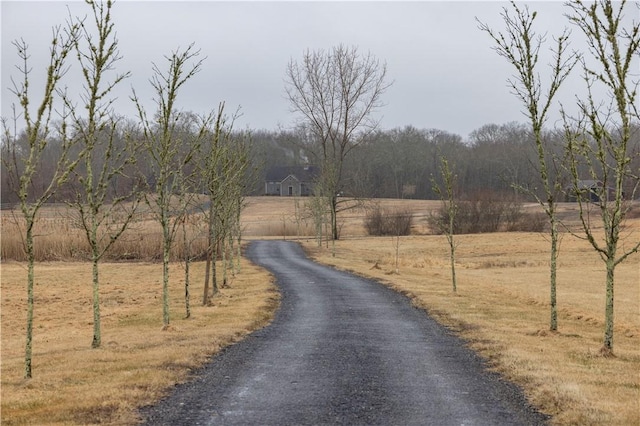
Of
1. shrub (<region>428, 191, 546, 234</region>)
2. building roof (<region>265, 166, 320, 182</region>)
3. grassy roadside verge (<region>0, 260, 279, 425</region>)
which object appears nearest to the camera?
grassy roadside verge (<region>0, 260, 279, 425</region>)

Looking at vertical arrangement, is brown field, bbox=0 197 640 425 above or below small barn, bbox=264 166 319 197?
below

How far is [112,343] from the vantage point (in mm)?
15094

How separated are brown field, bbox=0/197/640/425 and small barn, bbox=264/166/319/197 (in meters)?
84.9

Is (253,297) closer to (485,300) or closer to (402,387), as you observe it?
(485,300)

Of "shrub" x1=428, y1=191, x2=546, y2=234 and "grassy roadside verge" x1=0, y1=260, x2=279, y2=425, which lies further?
"shrub" x1=428, y1=191, x2=546, y2=234

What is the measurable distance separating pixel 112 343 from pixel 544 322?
1169 centimetres

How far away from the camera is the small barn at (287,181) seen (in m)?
128

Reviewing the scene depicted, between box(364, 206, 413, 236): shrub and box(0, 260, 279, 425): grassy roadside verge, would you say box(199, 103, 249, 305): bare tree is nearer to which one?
box(0, 260, 279, 425): grassy roadside verge

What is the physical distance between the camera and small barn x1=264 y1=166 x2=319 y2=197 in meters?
128

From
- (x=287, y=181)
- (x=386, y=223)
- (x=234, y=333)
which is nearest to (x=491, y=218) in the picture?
(x=386, y=223)

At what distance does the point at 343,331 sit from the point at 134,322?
716 cm

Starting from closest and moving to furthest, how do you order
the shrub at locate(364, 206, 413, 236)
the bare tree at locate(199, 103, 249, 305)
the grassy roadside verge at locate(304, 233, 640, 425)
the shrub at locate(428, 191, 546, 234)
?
1. the grassy roadside verge at locate(304, 233, 640, 425)
2. the bare tree at locate(199, 103, 249, 305)
3. the shrub at locate(428, 191, 546, 234)
4. the shrub at locate(364, 206, 413, 236)

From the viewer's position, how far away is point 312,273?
3284 cm

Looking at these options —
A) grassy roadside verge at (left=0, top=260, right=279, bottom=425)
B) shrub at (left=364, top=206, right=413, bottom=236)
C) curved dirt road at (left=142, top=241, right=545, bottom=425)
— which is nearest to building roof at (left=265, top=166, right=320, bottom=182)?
shrub at (left=364, top=206, right=413, bottom=236)
